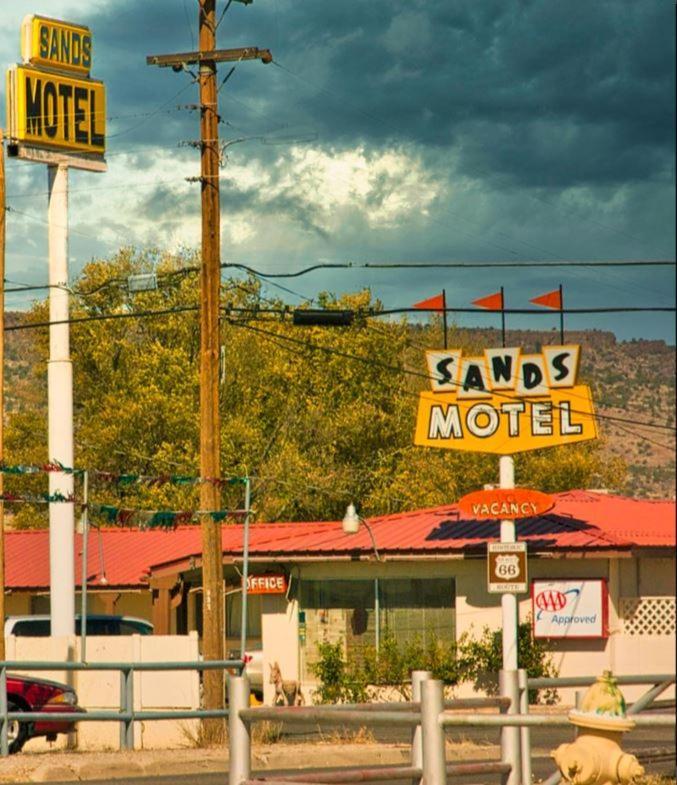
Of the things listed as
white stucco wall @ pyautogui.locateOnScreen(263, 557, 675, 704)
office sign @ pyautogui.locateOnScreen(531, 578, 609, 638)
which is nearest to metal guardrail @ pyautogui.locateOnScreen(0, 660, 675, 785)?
white stucco wall @ pyautogui.locateOnScreen(263, 557, 675, 704)

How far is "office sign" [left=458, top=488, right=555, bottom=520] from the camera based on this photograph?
2925 centimetres

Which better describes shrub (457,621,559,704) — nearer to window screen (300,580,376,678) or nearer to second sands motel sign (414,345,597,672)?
window screen (300,580,376,678)

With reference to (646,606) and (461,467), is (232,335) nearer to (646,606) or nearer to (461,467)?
(461,467)

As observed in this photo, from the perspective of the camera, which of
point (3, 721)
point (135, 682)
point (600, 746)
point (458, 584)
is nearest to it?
point (600, 746)

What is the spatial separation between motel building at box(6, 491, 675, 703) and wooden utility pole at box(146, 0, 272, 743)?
30.2 feet

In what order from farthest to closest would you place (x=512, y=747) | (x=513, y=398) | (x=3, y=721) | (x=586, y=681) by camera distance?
(x=513, y=398) → (x=3, y=721) → (x=586, y=681) → (x=512, y=747)

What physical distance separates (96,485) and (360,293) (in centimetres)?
1305

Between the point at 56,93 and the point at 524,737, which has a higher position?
the point at 56,93

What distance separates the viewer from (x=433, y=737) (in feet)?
27.4

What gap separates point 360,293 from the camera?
65750mm

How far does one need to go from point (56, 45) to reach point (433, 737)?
1084 inches

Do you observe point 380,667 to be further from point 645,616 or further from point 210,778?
point 210,778

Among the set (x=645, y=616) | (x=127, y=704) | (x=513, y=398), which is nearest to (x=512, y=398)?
(x=513, y=398)

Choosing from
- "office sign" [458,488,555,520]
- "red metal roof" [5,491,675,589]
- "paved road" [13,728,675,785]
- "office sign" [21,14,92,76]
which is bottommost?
"paved road" [13,728,675,785]
